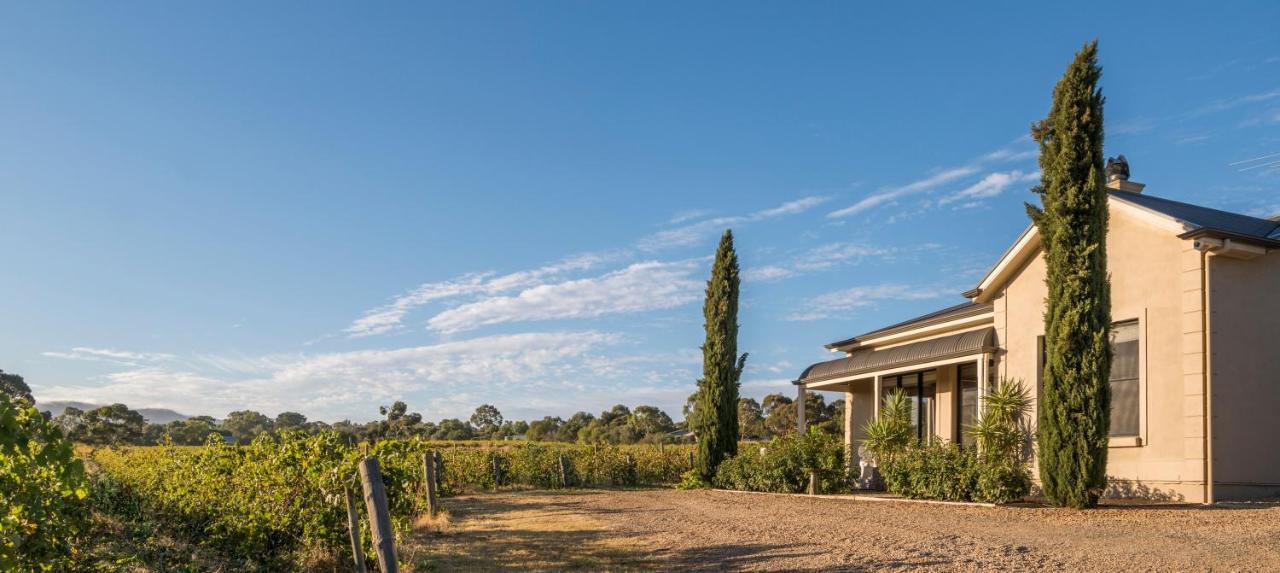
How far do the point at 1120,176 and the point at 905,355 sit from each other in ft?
18.5

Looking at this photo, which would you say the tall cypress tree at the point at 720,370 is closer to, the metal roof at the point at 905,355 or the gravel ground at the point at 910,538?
the metal roof at the point at 905,355

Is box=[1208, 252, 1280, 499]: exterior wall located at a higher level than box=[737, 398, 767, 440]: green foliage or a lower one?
higher

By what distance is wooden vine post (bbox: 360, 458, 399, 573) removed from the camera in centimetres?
726

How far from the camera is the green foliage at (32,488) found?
4.84 meters

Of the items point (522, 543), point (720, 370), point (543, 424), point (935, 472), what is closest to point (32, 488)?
point (522, 543)

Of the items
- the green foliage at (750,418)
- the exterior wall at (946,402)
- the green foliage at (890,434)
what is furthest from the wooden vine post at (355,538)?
the green foliage at (750,418)

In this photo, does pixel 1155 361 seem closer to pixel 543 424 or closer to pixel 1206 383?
pixel 1206 383

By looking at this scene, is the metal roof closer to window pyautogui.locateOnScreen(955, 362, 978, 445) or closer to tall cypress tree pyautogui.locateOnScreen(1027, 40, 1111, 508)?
window pyautogui.locateOnScreen(955, 362, 978, 445)

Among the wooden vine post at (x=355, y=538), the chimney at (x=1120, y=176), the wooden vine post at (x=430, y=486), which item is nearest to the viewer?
the wooden vine post at (x=355, y=538)

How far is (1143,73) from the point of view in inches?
519

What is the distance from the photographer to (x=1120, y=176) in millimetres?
17547

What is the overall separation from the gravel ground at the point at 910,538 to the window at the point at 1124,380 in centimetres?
197

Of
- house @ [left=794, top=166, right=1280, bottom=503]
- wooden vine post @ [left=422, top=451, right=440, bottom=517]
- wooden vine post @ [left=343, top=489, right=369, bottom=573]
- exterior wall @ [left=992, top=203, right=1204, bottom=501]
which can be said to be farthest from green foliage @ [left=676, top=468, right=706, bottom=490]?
wooden vine post @ [left=343, top=489, right=369, bottom=573]

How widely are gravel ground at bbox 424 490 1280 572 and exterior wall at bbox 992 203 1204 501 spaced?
97 cm
